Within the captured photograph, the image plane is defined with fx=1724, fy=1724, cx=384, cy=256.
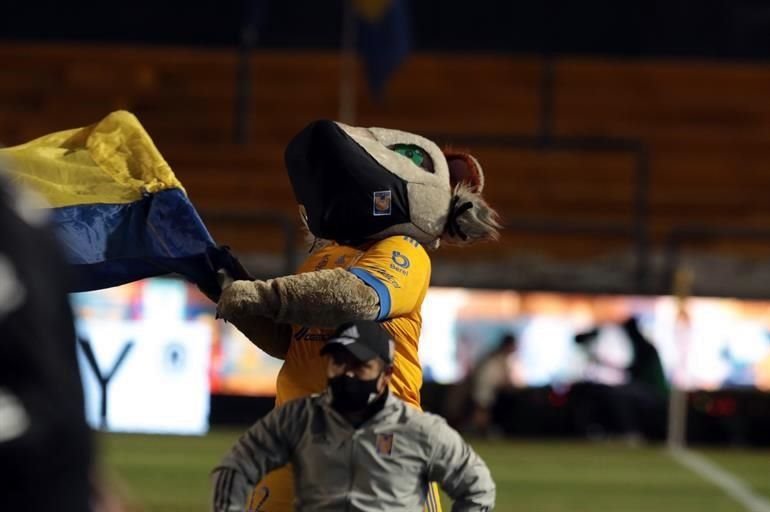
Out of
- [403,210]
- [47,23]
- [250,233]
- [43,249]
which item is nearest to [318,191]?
[403,210]

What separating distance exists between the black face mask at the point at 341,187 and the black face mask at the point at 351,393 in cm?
67

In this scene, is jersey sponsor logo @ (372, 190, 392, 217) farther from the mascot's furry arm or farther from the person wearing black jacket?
the person wearing black jacket

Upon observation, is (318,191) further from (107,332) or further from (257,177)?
(257,177)

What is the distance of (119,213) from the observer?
525 cm

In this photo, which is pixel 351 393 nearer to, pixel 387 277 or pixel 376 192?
pixel 387 277

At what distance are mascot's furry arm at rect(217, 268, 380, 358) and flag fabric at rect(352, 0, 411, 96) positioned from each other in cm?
1548

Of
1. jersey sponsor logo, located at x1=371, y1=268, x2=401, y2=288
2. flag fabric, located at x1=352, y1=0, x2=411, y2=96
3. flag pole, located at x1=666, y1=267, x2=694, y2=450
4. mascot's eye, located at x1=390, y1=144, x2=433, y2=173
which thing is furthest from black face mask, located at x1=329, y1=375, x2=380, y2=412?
flag fabric, located at x1=352, y1=0, x2=411, y2=96

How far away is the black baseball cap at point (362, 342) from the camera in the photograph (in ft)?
14.7

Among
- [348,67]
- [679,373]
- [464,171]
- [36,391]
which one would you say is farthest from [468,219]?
[348,67]

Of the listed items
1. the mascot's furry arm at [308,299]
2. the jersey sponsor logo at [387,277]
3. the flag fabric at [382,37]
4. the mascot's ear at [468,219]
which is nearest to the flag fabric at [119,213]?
the mascot's furry arm at [308,299]

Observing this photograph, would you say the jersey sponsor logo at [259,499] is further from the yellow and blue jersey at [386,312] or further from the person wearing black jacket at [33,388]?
the person wearing black jacket at [33,388]

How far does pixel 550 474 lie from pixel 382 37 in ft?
24.0

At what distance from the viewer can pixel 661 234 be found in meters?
21.8

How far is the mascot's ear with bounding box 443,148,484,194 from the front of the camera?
17.6 feet
